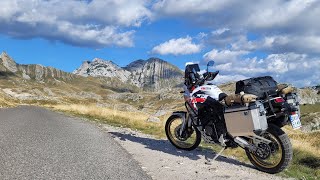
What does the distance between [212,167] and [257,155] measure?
112cm

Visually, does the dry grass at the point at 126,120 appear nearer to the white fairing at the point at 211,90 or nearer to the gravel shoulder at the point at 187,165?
the gravel shoulder at the point at 187,165

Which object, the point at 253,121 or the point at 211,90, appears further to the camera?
the point at 211,90

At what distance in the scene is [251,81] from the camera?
9000mm

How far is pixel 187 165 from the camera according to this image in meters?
8.91

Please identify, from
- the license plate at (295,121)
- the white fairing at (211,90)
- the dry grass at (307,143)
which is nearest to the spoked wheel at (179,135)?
the white fairing at (211,90)

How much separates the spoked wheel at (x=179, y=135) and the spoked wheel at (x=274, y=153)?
7.92 feet

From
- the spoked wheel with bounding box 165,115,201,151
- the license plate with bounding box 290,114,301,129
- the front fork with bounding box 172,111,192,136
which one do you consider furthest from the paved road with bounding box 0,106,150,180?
the license plate with bounding box 290,114,301,129

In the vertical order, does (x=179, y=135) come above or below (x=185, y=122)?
below

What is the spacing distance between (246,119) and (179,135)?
10.6 feet

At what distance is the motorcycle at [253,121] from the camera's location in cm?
847

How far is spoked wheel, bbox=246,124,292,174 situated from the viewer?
324 inches

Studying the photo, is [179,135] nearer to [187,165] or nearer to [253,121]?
[187,165]

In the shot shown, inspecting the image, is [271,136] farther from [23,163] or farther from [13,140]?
[13,140]

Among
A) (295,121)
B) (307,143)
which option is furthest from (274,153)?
(307,143)
